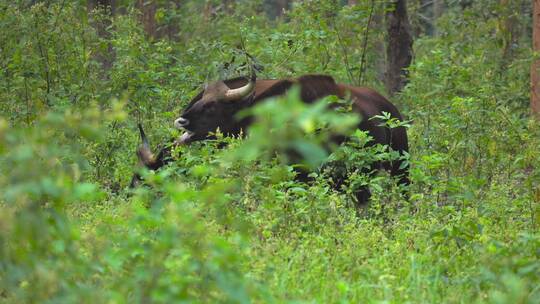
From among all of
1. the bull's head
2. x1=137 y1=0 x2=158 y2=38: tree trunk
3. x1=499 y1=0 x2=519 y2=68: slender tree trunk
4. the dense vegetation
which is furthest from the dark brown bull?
x1=137 y1=0 x2=158 y2=38: tree trunk

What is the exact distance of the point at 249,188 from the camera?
6.76 m

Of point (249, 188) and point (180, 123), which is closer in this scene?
point (249, 188)

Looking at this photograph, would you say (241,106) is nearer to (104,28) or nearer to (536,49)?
(104,28)

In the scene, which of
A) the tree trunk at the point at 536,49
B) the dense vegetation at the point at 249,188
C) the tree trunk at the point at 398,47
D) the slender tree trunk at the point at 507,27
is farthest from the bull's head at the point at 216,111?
the slender tree trunk at the point at 507,27

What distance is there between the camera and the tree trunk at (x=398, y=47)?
14625mm

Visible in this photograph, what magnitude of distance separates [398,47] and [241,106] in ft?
17.3

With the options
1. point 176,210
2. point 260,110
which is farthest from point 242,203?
point 260,110

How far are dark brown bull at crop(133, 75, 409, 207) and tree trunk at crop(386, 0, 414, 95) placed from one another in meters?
4.19

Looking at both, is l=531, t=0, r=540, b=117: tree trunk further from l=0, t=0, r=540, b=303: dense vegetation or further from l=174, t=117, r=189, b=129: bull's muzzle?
l=174, t=117, r=189, b=129: bull's muzzle

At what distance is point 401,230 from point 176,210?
3.20m

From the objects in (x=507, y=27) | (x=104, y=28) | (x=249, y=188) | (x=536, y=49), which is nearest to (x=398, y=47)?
(x=536, y=49)

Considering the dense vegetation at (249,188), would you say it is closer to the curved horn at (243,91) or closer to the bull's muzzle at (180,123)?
the bull's muzzle at (180,123)

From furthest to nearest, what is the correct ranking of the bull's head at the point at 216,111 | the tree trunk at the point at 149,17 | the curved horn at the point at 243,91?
the tree trunk at the point at 149,17, the curved horn at the point at 243,91, the bull's head at the point at 216,111

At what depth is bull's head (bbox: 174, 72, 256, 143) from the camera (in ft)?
32.8
